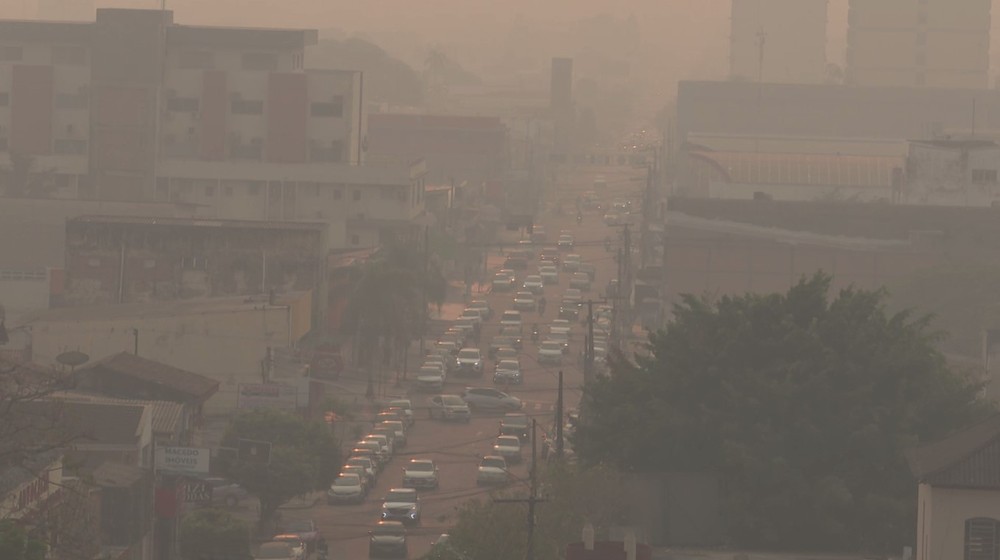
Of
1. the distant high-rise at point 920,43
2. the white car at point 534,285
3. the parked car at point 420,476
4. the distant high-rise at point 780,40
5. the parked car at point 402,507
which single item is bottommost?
the parked car at point 402,507

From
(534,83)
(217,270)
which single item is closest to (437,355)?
(217,270)

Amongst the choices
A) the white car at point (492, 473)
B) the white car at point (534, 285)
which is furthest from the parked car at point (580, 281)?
the white car at point (492, 473)

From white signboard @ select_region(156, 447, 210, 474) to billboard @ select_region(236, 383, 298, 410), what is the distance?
28.5ft

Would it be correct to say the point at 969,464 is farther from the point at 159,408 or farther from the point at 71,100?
the point at 71,100

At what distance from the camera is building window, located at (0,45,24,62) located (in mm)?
66125

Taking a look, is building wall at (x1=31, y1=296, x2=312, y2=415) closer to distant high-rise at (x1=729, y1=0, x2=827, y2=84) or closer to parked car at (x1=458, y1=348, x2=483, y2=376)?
parked car at (x1=458, y1=348, x2=483, y2=376)

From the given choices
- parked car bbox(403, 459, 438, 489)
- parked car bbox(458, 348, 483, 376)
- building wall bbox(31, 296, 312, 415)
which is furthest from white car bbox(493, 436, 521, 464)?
parked car bbox(458, 348, 483, 376)

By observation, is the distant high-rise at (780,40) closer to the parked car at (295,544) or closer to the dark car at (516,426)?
the dark car at (516,426)

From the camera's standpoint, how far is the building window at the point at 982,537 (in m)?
18.9

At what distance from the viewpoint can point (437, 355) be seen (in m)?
46.7

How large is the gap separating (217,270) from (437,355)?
5.06 meters

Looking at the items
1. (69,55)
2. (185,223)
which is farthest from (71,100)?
(185,223)

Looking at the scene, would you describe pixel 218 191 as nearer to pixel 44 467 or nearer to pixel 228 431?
pixel 228 431

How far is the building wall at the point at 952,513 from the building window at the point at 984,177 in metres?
39.8
